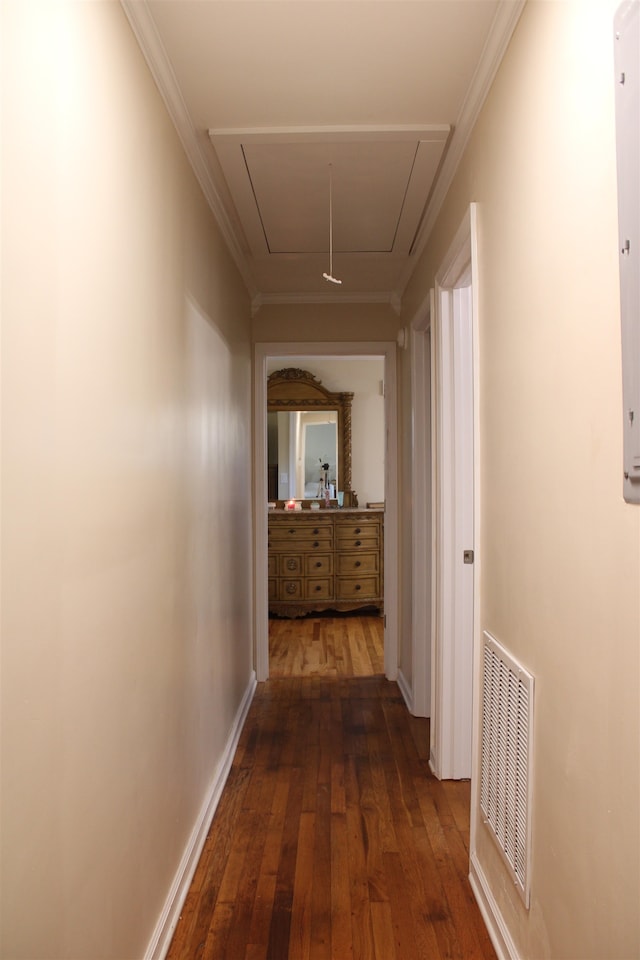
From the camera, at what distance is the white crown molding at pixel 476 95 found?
154 cm

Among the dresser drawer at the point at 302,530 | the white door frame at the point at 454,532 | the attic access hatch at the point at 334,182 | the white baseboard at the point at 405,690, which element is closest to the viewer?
the attic access hatch at the point at 334,182

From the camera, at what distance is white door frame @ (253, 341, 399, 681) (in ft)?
13.2

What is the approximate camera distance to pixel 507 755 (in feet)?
5.41

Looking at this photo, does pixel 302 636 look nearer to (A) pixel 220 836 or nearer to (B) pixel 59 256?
(A) pixel 220 836

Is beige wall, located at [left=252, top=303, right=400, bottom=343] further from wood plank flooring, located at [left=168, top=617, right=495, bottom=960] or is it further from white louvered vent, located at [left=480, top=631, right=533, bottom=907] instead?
white louvered vent, located at [left=480, top=631, right=533, bottom=907]

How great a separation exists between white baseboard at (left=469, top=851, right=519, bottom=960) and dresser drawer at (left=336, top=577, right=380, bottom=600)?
378 cm

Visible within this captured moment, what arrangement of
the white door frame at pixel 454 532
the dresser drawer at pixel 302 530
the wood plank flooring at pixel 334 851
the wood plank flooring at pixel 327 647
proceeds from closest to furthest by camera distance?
the wood plank flooring at pixel 334 851, the white door frame at pixel 454 532, the wood plank flooring at pixel 327 647, the dresser drawer at pixel 302 530

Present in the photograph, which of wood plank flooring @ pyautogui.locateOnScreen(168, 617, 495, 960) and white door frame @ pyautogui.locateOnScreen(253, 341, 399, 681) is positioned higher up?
white door frame @ pyautogui.locateOnScreen(253, 341, 399, 681)

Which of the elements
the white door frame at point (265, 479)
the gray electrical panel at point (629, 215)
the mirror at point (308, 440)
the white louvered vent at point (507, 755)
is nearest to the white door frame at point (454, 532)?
the white louvered vent at point (507, 755)

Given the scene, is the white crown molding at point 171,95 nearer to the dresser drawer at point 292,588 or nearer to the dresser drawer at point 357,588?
the dresser drawer at point 292,588

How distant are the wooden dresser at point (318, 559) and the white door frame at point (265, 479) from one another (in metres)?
1.64

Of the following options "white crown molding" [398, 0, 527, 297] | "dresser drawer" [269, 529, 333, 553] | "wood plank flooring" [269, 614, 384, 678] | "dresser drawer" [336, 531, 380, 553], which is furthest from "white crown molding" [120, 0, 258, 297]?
"dresser drawer" [336, 531, 380, 553]

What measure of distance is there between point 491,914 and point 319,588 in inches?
158

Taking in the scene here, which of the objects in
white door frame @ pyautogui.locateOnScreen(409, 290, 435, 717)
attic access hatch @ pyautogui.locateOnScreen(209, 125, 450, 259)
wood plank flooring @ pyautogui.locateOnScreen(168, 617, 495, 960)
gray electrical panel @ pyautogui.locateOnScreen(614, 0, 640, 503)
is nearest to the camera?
gray electrical panel @ pyautogui.locateOnScreen(614, 0, 640, 503)
